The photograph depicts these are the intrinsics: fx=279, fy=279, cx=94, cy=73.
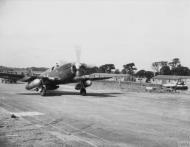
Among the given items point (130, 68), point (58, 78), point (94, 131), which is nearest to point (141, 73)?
point (130, 68)

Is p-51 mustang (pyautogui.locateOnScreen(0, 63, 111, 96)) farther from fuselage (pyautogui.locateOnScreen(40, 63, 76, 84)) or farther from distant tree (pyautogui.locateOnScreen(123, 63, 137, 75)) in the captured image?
distant tree (pyautogui.locateOnScreen(123, 63, 137, 75))

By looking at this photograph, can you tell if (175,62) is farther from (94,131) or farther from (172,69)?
(94,131)

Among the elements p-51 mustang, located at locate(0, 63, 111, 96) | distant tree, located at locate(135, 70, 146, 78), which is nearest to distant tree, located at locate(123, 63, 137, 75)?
distant tree, located at locate(135, 70, 146, 78)

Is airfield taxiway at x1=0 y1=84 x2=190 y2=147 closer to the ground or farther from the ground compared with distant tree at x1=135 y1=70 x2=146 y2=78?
closer to the ground

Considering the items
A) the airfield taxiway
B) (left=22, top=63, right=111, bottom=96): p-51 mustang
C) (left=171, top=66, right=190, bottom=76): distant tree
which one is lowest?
the airfield taxiway

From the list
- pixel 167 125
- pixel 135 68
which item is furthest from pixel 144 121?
pixel 135 68

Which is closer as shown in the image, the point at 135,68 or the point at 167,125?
the point at 167,125

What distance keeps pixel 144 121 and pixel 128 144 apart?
5.00 meters

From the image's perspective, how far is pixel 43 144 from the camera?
930 cm

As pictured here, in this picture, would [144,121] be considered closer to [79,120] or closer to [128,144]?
[79,120]

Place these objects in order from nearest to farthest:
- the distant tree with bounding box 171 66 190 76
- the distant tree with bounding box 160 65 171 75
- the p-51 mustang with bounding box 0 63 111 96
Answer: the p-51 mustang with bounding box 0 63 111 96
the distant tree with bounding box 171 66 190 76
the distant tree with bounding box 160 65 171 75

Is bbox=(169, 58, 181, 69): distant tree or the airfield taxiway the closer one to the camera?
the airfield taxiway

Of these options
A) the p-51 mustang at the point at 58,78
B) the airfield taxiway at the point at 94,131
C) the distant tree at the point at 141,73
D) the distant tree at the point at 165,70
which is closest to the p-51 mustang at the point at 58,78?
the p-51 mustang at the point at 58,78

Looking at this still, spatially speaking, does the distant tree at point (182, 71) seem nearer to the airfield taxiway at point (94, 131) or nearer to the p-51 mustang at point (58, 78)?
the p-51 mustang at point (58, 78)
